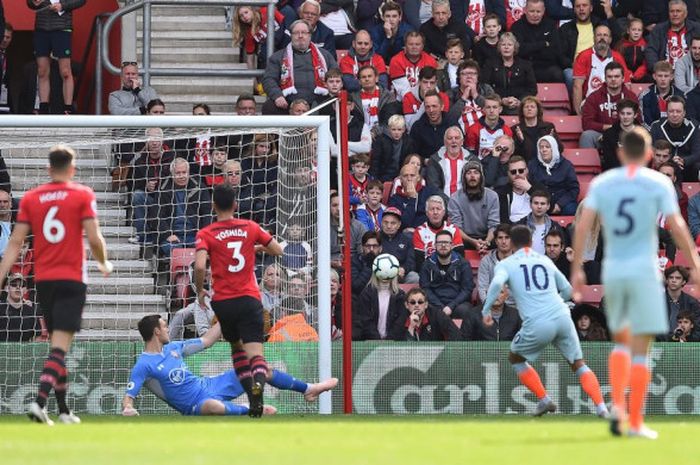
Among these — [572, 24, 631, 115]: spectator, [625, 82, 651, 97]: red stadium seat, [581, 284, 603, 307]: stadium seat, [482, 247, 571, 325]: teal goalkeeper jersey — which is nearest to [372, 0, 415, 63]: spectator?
[572, 24, 631, 115]: spectator

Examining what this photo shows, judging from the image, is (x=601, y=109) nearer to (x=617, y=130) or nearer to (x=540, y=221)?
(x=617, y=130)

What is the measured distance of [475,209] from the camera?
766 inches

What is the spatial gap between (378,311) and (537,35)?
5.92 m

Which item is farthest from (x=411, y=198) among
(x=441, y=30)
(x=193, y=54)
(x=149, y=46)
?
(x=193, y=54)

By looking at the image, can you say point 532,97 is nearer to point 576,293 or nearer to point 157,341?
point 157,341

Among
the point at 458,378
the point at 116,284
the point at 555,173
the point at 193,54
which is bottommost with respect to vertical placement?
the point at 458,378

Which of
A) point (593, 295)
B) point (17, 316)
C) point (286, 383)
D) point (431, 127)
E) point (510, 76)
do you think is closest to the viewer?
point (286, 383)

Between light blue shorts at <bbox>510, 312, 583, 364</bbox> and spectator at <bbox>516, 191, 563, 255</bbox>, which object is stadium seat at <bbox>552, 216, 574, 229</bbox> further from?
light blue shorts at <bbox>510, 312, 583, 364</bbox>

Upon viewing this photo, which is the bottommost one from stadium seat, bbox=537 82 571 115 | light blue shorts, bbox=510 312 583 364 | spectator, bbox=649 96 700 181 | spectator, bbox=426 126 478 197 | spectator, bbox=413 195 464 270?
light blue shorts, bbox=510 312 583 364

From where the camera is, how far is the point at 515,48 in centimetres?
2150

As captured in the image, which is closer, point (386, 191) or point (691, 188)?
point (386, 191)

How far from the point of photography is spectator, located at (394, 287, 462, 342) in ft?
58.1
